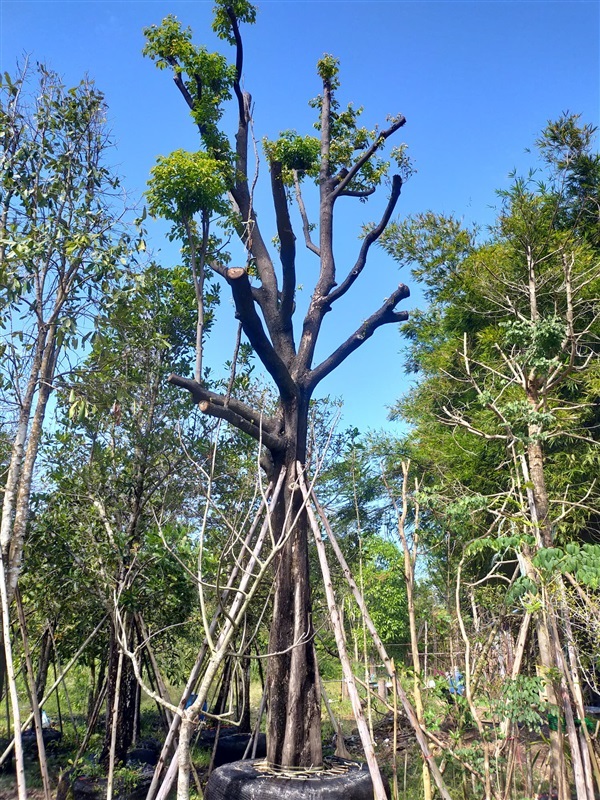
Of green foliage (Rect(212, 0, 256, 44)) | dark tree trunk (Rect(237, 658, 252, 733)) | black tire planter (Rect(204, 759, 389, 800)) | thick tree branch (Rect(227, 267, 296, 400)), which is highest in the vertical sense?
green foliage (Rect(212, 0, 256, 44))

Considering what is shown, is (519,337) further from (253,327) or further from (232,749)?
(232,749)

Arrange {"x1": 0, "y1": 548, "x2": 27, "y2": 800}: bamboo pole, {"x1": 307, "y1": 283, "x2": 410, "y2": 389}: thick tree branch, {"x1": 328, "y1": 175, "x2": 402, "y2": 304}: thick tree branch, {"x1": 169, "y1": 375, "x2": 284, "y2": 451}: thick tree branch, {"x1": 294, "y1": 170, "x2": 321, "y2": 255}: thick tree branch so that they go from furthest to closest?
1. {"x1": 294, "y1": 170, "x2": 321, "y2": 255}: thick tree branch
2. {"x1": 328, "y1": 175, "x2": 402, "y2": 304}: thick tree branch
3. {"x1": 307, "y1": 283, "x2": 410, "y2": 389}: thick tree branch
4. {"x1": 169, "y1": 375, "x2": 284, "y2": 451}: thick tree branch
5. {"x1": 0, "y1": 548, "x2": 27, "y2": 800}: bamboo pole

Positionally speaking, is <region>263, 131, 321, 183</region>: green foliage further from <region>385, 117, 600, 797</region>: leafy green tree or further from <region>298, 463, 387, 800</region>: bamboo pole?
<region>298, 463, 387, 800</region>: bamboo pole

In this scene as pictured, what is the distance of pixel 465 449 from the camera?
723 cm

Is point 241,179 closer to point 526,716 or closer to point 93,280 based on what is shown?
point 93,280

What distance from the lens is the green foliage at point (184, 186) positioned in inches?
168

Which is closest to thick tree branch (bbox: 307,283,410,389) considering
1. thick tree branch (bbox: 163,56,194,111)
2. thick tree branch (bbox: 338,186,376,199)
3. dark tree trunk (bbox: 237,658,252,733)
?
thick tree branch (bbox: 338,186,376,199)

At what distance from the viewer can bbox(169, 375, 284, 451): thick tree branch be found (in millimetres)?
4348

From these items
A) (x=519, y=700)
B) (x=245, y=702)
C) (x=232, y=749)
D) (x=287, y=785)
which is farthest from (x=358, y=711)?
(x=245, y=702)

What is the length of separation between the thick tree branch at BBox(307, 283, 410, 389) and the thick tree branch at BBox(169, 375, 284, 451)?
0.63 metres

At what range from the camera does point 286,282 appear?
493 cm

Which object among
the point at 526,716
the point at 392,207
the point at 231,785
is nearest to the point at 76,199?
the point at 392,207

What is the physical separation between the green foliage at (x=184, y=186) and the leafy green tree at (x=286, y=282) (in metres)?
0.03

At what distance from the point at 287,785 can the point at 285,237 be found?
3.58 m
